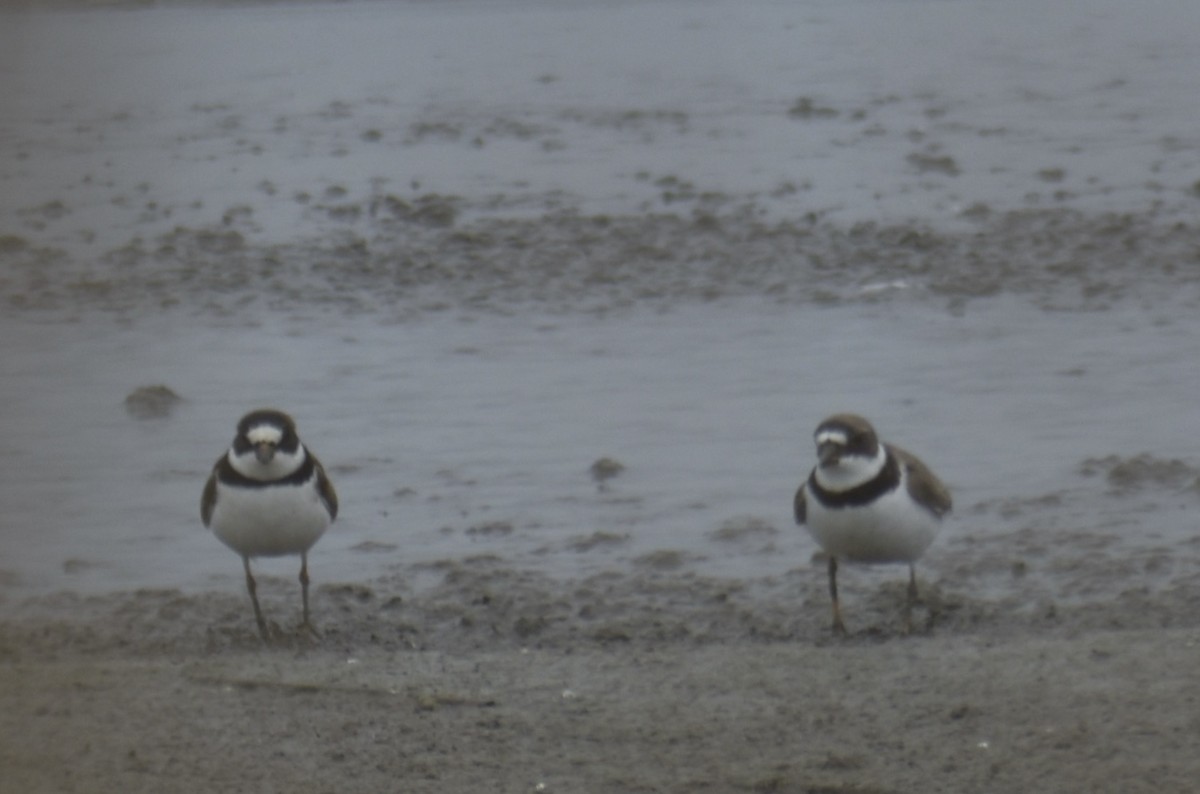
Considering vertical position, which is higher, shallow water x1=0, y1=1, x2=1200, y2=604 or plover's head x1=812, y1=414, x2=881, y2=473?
plover's head x1=812, y1=414, x2=881, y2=473

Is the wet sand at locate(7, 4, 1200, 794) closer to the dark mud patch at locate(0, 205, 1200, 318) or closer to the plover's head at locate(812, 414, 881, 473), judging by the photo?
the dark mud patch at locate(0, 205, 1200, 318)

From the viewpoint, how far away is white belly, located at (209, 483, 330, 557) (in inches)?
280

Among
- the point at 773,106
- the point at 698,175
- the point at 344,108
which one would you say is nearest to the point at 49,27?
the point at 344,108

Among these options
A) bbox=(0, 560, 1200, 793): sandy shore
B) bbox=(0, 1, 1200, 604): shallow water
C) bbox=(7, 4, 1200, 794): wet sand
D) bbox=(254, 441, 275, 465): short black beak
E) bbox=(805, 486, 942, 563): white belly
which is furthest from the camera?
bbox=(0, 1, 1200, 604): shallow water

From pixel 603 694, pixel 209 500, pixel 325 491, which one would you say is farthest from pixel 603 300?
pixel 603 694

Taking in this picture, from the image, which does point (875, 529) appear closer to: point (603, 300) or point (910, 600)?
point (910, 600)

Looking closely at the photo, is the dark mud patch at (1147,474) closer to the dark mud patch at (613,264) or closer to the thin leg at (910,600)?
the thin leg at (910,600)

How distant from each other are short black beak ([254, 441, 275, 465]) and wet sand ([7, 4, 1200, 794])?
61cm

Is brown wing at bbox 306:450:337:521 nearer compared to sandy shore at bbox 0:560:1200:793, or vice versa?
sandy shore at bbox 0:560:1200:793

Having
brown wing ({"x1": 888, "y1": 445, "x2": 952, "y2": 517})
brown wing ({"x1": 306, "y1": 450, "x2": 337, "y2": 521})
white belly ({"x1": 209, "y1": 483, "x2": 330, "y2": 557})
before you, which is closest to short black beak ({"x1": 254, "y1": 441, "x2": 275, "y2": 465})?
white belly ({"x1": 209, "y1": 483, "x2": 330, "y2": 557})

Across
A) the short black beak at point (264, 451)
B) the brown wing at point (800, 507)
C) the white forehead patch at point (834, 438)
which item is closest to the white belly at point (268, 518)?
the short black beak at point (264, 451)

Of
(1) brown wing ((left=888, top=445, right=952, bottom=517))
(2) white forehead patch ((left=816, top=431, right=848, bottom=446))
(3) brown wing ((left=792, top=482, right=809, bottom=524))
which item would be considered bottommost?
(3) brown wing ((left=792, top=482, right=809, bottom=524))

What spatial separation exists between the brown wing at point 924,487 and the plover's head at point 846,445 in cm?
20

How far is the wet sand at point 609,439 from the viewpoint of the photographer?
5.76 m
